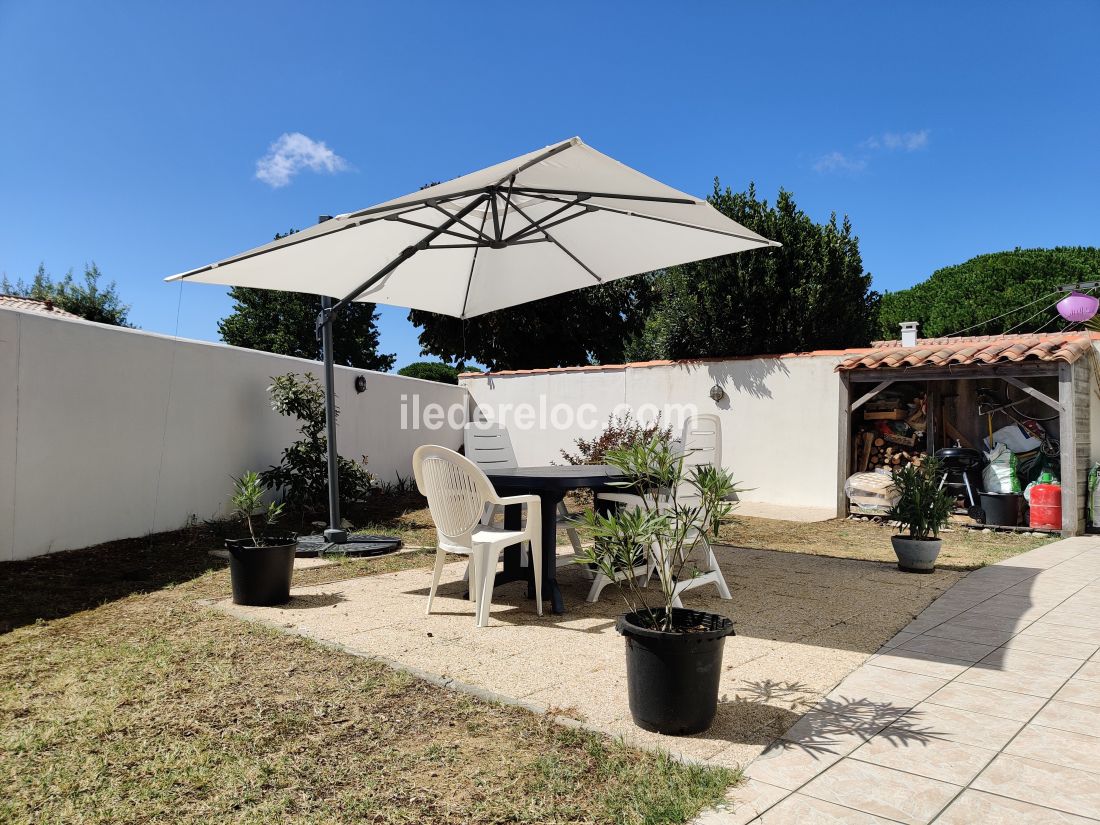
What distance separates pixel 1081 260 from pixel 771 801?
25098 mm

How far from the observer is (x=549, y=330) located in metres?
17.6

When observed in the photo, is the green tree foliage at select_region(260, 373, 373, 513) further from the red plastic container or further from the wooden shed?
the red plastic container

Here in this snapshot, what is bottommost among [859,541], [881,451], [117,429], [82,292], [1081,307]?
[859,541]

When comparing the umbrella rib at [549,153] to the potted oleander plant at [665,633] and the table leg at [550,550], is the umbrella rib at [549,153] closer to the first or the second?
the potted oleander plant at [665,633]

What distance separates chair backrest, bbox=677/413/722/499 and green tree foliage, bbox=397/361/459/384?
1587 cm

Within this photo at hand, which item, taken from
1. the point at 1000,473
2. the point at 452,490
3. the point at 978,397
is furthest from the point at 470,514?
the point at 978,397

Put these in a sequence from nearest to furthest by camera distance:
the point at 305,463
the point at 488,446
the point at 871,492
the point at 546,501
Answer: the point at 546,501, the point at 488,446, the point at 305,463, the point at 871,492

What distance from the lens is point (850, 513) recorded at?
8391 millimetres

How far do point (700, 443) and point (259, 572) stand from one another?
9.31 feet

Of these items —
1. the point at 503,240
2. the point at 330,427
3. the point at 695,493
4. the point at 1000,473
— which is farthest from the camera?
the point at 1000,473

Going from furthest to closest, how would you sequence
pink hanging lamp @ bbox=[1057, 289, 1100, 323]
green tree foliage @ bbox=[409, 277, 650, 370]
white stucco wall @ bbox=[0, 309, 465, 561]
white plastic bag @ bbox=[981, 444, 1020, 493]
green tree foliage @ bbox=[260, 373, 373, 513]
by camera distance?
green tree foliage @ bbox=[409, 277, 650, 370], pink hanging lamp @ bbox=[1057, 289, 1100, 323], white plastic bag @ bbox=[981, 444, 1020, 493], green tree foliage @ bbox=[260, 373, 373, 513], white stucco wall @ bbox=[0, 309, 465, 561]

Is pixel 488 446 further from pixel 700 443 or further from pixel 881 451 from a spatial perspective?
pixel 881 451

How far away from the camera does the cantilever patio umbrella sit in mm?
3361

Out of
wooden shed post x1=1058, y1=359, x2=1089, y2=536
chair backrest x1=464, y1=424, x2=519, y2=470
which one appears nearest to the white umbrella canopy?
chair backrest x1=464, y1=424, x2=519, y2=470
